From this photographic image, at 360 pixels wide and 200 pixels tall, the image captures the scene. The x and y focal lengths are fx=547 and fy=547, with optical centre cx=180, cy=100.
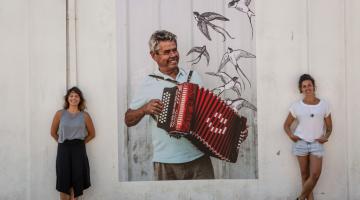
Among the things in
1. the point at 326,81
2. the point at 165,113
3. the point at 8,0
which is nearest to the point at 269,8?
the point at 326,81

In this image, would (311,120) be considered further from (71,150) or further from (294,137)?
(71,150)

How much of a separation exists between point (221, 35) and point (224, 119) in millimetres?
1157

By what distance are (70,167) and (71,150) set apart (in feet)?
0.74

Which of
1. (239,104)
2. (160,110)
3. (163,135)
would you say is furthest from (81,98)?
(239,104)

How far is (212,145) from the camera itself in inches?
295

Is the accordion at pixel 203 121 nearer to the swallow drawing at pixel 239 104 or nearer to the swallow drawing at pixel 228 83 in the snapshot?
the swallow drawing at pixel 239 104

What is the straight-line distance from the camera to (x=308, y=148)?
7230 mm

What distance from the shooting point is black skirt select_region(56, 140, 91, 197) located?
7.11 m

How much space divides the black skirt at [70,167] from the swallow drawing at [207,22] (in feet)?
7.37

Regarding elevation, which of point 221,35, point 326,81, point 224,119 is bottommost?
point 224,119

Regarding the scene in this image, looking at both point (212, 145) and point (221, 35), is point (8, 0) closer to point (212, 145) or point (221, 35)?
point (221, 35)

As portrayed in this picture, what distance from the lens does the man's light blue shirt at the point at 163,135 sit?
748 centimetres

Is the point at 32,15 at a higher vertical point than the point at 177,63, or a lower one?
higher

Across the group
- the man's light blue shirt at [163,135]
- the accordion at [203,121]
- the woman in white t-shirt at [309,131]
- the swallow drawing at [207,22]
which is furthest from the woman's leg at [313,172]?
the swallow drawing at [207,22]
